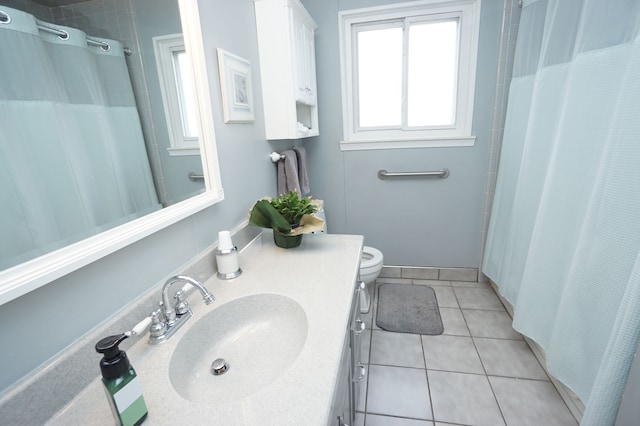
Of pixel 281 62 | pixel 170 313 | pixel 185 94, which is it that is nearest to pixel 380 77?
pixel 281 62

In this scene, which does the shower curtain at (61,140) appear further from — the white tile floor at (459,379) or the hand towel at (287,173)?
the white tile floor at (459,379)

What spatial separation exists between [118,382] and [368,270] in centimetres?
163

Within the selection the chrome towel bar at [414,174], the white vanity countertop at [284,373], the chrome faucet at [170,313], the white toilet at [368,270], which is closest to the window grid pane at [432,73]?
the chrome towel bar at [414,174]

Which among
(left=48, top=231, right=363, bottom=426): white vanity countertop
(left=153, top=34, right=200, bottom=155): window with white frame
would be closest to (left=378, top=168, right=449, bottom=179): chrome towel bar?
(left=48, top=231, right=363, bottom=426): white vanity countertop

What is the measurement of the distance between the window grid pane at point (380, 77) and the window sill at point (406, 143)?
0.18 m

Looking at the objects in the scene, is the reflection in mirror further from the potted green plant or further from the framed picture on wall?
the potted green plant

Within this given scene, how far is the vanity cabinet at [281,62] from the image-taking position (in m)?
1.43

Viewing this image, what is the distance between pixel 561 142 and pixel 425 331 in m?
1.28

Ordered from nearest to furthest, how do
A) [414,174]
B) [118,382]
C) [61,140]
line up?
[118,382] < [61,140] < [414,174]

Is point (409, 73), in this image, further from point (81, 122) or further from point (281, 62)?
point (81, 122)

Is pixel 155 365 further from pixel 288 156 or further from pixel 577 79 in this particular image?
pixel 577 79

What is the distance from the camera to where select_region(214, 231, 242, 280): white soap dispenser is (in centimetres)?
103

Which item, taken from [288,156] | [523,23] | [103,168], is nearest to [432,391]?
[288,156]

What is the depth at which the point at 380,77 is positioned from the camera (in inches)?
86.7
